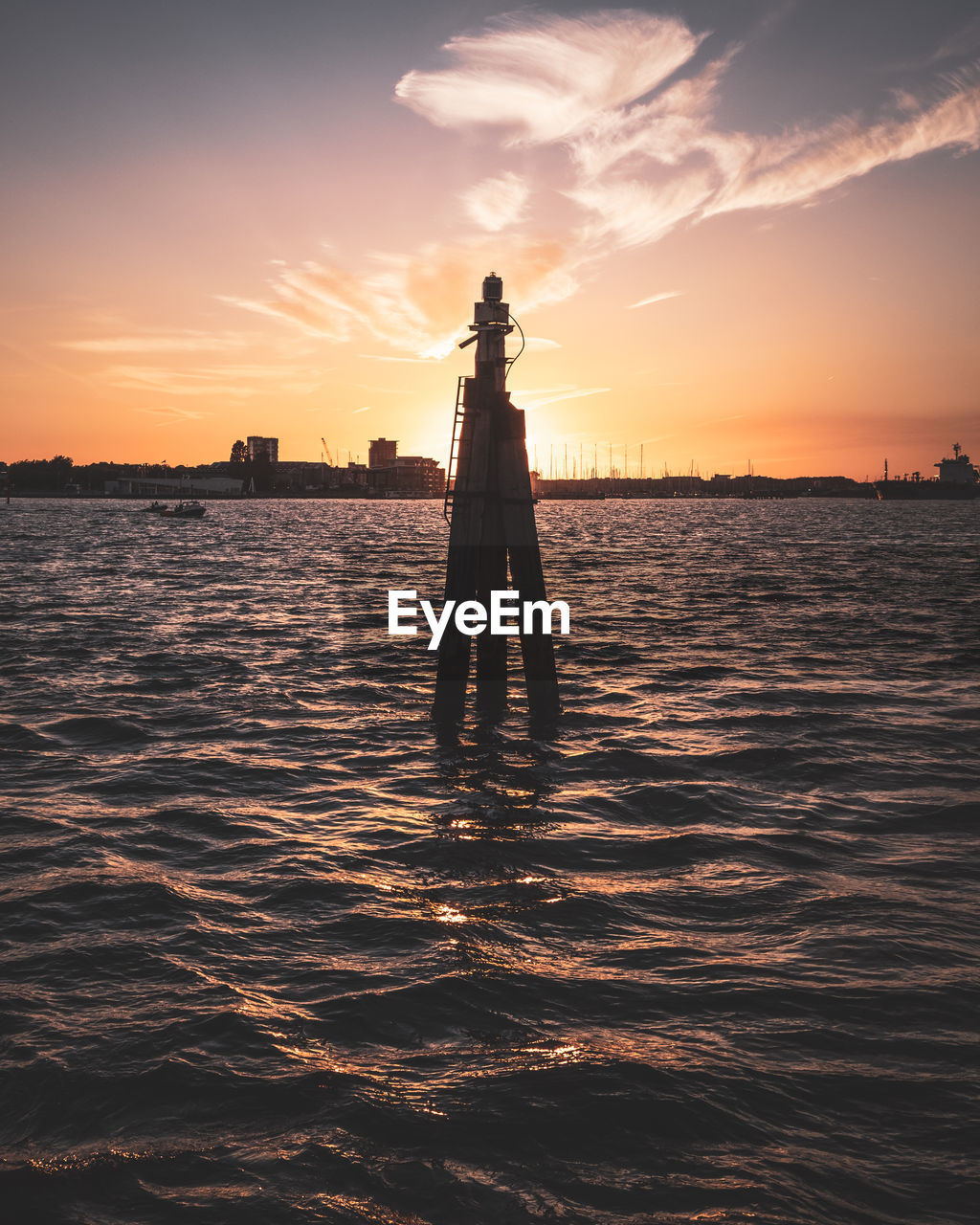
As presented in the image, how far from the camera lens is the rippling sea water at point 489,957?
4633 millimetres

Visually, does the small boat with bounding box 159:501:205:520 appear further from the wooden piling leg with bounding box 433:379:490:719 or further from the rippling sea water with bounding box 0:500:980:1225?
the wooden piling leg with bounding box 433:379:490:719

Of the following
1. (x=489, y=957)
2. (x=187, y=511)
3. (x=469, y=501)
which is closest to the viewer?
(x=489, y=957)

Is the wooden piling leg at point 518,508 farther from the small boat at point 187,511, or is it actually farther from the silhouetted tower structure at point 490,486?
the small boat at point 187,511

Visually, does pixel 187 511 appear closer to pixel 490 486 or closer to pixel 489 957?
pixel 490 486

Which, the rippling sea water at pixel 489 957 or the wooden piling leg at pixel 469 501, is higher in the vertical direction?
the wooden piling leg at pixel 469 501

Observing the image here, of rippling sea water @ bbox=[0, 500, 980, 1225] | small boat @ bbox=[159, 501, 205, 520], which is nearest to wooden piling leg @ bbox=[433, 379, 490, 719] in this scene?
rippling sea water @ bbox=[0, 500, 980, 1225]

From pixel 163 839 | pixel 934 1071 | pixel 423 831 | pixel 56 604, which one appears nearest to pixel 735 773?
pixel 423 831

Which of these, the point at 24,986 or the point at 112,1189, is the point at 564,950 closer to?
the point at 112,1189

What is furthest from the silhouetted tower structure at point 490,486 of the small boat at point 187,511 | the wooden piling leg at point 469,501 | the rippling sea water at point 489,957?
the small boat at point 187,511

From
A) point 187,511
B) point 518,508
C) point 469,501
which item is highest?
point 187,511

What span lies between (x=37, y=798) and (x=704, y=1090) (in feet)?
28.3

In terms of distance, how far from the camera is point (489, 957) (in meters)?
6.79

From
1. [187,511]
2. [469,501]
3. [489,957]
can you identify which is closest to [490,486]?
[469,501]

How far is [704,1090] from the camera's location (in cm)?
523
